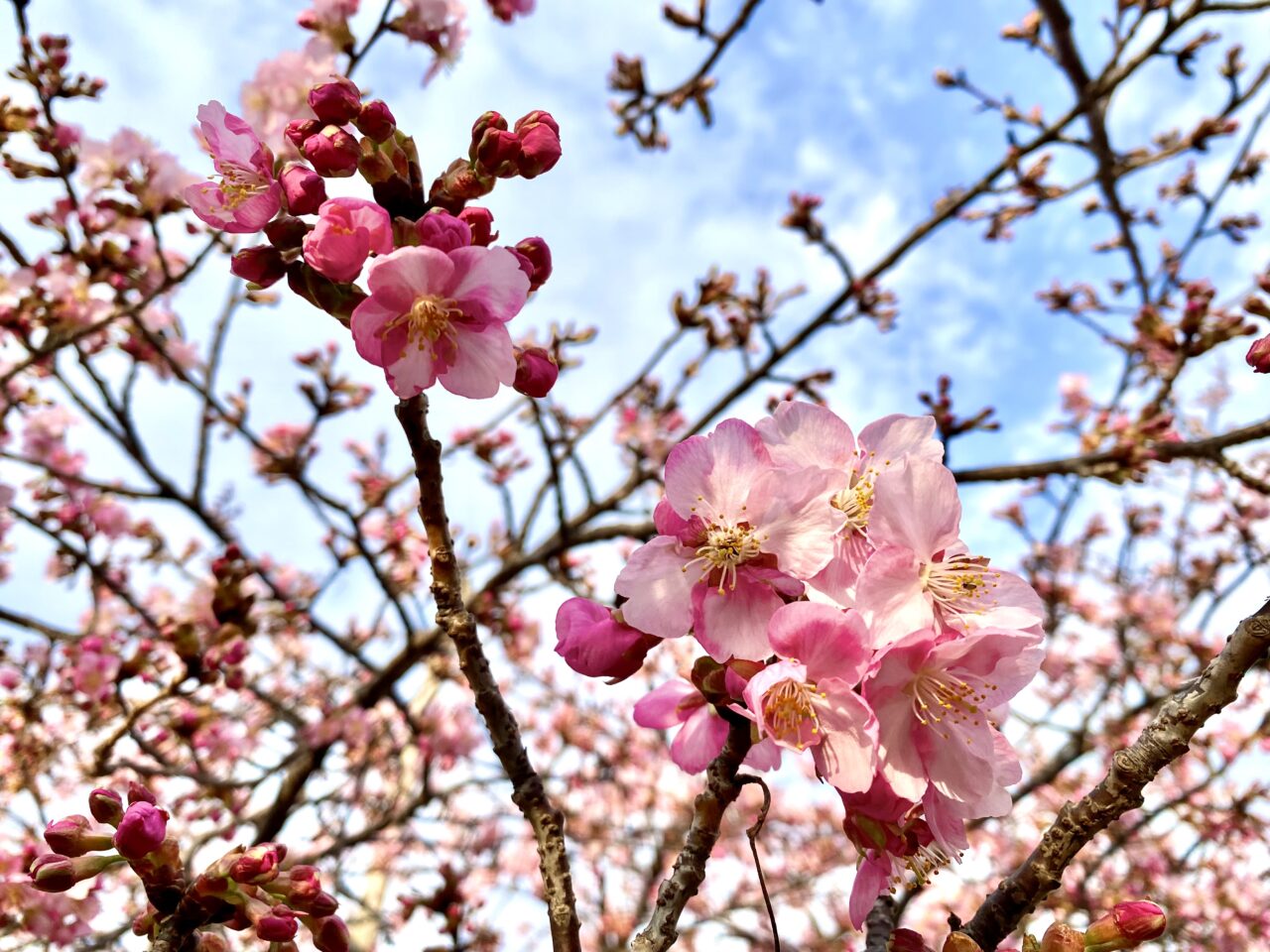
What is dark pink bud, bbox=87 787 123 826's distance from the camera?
3.35 feet

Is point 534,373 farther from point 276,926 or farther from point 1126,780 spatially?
point 1126,780

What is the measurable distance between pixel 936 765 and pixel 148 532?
16.6ft

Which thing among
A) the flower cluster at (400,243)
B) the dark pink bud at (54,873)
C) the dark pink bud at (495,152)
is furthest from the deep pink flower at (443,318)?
the dark pink bud at (54,873)

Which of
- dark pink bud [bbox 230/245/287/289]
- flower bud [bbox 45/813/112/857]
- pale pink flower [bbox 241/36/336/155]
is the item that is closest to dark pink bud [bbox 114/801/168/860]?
flower bud [bbox 45/813/112/857]

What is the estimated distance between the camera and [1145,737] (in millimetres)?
909

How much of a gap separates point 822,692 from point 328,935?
71 cm

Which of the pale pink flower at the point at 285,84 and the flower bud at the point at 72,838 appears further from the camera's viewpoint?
the pale pink flower at the point at 285,84

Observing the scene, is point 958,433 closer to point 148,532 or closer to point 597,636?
point 597,636

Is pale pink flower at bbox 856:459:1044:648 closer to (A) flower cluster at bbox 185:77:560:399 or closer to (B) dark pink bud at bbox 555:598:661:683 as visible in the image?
(B) dark pink bud at bbox 555:598:661:683

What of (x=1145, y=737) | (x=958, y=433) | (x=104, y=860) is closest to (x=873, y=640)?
(x=1145, y=737)

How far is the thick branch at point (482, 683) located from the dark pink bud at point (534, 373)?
0.50 feet

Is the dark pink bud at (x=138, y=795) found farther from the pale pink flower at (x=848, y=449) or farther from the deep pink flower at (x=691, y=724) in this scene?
the pale pink flower at (x=848, y=449)

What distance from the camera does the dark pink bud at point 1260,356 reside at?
0.91 m

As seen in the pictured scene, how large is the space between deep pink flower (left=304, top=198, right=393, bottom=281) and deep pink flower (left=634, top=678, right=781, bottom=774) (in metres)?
0.73
